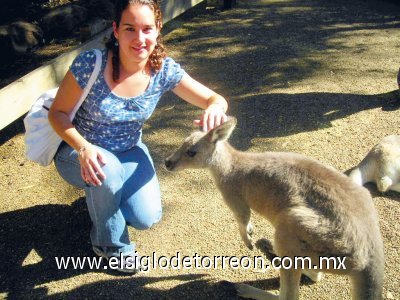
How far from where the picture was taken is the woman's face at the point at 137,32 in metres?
2.32

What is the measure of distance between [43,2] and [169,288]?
5373 millimetres

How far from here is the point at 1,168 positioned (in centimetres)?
358

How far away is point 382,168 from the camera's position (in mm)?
3199

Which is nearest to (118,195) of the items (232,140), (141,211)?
(141,211)

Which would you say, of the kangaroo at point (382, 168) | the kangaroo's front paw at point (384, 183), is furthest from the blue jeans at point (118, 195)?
the kangaroo's front paw at point (384, 183)

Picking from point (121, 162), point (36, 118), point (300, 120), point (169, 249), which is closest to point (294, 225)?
point (169, 249)

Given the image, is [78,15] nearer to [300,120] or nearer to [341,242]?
[300,120]

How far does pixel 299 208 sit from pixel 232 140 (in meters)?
1.71

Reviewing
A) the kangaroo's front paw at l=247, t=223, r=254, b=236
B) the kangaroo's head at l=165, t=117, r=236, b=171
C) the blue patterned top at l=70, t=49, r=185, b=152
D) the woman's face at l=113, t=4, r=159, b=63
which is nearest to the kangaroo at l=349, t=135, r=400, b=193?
the kangaroo's front paw at l=247, t=223, r=254, b=236

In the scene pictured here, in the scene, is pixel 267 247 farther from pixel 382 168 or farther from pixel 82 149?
pixel 82 149

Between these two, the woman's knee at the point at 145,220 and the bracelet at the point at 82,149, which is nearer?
the bracelet at the point at 82,149

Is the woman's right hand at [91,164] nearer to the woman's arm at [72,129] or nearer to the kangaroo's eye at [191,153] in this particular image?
the woman's arm at [72,129]

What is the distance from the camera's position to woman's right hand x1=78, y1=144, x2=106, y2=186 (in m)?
2.27

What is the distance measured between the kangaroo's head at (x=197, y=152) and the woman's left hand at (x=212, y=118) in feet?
0.16
